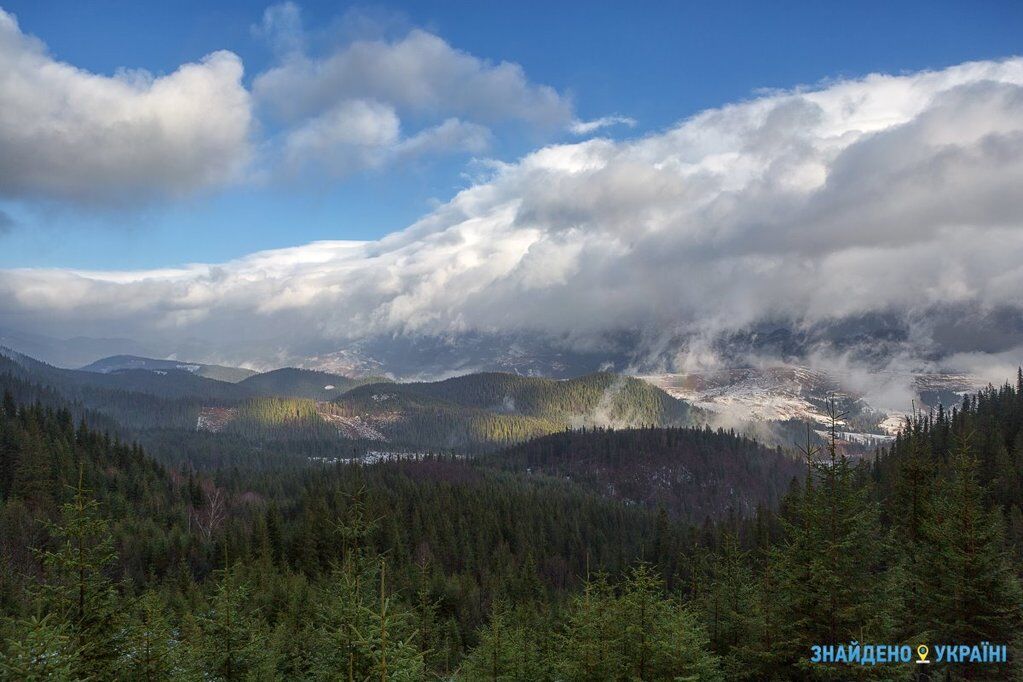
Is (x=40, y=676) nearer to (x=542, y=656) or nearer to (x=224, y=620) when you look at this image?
(x=224, y=620)

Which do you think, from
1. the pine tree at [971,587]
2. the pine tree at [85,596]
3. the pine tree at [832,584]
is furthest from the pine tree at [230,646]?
the pine tree at [971,587]

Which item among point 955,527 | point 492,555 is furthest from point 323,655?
point 492,555

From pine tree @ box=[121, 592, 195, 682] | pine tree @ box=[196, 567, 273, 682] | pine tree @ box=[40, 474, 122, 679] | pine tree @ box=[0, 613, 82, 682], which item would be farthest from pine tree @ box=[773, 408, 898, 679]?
pine tree @ box=[40, 474, 122, 679]

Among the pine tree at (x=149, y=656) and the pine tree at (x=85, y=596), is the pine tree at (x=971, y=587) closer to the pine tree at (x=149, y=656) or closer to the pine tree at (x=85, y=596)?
the pine tree at (x=149, y=656)

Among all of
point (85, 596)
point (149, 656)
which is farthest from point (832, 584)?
point (85, 596)

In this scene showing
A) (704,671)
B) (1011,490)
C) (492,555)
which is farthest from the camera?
(492,555)

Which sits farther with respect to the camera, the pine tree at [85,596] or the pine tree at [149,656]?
the pine tree at [149,656]

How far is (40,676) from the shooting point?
17828 mm

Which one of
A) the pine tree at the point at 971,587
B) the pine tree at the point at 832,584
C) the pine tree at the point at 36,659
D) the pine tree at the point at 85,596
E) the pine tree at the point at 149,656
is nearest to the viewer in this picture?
the pine tree at the point at 36,659

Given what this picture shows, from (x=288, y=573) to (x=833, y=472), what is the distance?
90.2 meters

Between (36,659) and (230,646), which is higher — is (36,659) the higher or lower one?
the higher one

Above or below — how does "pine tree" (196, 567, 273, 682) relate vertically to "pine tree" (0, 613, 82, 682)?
below

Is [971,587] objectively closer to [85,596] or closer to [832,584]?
[832,584]

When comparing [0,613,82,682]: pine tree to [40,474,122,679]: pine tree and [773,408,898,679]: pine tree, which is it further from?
[773,408,898,679]: pine tree
